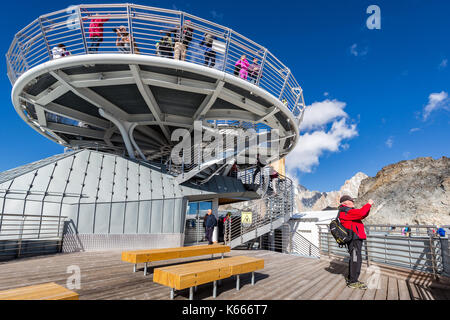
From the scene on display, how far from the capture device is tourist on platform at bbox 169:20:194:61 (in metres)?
10.6

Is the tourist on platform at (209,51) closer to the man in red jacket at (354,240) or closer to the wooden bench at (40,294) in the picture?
the man in red jacket at (354,240)

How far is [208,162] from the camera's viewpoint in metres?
17.2

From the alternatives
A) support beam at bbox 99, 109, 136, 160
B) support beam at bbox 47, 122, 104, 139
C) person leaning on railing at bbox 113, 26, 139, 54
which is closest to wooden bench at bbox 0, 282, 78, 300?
A: person leaning on railing at bbox 113, 26, 139, 54

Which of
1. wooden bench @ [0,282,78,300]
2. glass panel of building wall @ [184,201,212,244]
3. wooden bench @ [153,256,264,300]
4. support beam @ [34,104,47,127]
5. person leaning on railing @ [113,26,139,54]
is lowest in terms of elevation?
glass panel of building wall @ [184,201,212,244]

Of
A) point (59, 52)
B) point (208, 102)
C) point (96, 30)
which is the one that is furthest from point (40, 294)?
point (208, 102)

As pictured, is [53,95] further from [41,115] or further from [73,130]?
[73,130]

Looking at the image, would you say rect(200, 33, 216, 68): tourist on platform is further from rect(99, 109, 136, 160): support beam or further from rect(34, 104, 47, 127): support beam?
rect(34, 104, 47, 127): support beam

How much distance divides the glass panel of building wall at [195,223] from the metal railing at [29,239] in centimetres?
895

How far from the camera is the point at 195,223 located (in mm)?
20875

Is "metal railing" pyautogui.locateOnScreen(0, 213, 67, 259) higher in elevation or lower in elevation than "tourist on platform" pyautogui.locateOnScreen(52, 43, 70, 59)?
lower

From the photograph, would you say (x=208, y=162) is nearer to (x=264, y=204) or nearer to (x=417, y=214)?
(x=264, y=204)

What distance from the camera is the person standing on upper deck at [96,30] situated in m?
10.1

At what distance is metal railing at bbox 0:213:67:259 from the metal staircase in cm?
797
